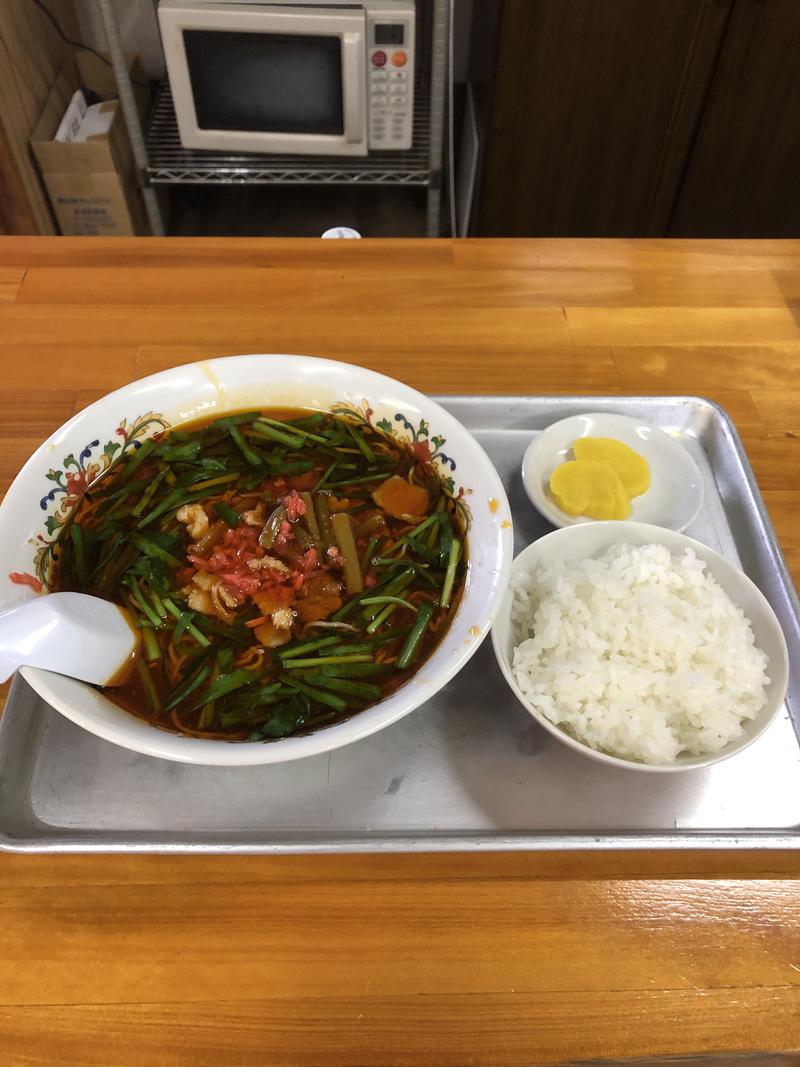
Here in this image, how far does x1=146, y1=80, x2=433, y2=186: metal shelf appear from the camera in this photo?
2.96 meters

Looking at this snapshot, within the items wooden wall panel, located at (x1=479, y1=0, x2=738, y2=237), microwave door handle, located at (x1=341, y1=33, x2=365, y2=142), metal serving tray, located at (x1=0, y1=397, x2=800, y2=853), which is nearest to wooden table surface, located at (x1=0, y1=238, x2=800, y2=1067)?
metal serving tray, located at (x1=0, y1=397, x2=800, y2=853)

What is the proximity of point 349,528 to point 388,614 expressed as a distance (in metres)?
0.15

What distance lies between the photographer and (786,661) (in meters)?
1.03

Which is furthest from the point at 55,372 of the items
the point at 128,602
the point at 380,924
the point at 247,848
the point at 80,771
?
the point at 380,924

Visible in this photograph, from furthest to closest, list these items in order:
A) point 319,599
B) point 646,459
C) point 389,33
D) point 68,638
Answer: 1. point 389,33
2. point 646,459
3. point 319,599
4. point 68,638

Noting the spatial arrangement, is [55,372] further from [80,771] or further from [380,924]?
[380,924]

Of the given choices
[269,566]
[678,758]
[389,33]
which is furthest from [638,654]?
[389,33]

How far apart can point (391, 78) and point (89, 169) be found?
1154mm

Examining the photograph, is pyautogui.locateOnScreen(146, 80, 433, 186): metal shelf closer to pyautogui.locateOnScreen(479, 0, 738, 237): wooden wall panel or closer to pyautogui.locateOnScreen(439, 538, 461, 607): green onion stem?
→ pyautogui.locateOnScreen(479, 0, 738, 237): wooden wall panel

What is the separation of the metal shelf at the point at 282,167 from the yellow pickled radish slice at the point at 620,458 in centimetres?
202

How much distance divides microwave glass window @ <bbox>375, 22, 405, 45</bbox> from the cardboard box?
1.04 m

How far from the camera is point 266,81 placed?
2.71 metres

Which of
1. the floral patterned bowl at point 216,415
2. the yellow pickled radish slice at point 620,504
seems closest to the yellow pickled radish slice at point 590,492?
the yellow pickled radish slice at point 620,504

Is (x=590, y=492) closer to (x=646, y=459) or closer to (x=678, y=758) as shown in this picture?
(x=646, y=459)
